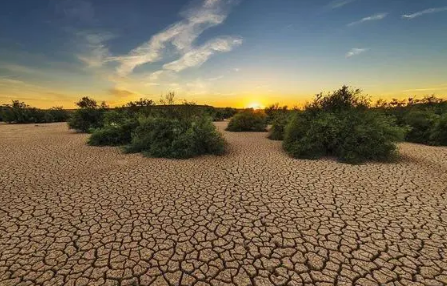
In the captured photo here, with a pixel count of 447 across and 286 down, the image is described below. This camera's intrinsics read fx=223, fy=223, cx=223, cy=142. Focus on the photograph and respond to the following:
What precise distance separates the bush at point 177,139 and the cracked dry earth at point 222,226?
208 centimetres

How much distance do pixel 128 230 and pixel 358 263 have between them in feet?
11.7

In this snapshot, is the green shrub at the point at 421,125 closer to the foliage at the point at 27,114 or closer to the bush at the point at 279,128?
the bush at the point at 279,128

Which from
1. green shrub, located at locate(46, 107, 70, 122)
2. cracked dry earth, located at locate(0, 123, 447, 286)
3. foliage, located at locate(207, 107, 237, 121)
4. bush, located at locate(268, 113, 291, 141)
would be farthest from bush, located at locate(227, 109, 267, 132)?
green shrub, located at locate(46, 107, 70, 122)

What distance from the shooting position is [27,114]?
27156mm

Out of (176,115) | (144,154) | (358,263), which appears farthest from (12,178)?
(358,263)

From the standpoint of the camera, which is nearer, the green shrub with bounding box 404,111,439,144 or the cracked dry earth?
the cracked dry earth

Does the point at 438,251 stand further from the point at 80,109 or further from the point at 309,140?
the point at 80,109

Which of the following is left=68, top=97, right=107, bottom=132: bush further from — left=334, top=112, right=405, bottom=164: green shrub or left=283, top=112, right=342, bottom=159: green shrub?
left=334, top=112, right=405, bottom=164: green shrub

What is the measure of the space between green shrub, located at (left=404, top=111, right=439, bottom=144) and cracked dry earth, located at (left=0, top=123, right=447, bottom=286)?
705 centimetres

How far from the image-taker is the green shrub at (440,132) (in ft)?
37.8

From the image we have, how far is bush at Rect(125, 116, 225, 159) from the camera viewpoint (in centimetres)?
932

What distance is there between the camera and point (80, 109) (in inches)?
696

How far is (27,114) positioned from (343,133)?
34066 mm

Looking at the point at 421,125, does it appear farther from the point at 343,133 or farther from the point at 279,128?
the point at 279,128
